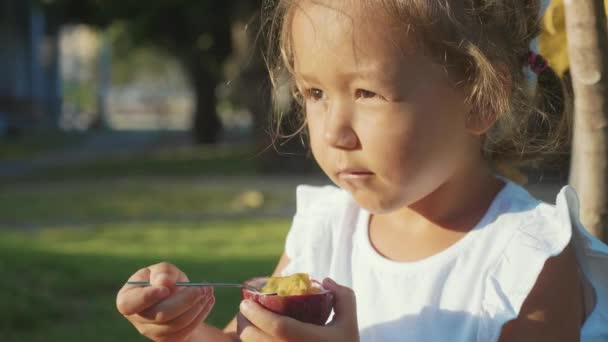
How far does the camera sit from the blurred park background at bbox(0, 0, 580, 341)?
19.3 feet

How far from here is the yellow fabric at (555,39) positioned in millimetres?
2535

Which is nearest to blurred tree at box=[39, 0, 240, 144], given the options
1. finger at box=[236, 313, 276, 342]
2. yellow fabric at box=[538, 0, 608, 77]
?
yellow fabric at box=[538, 0, 608, 77]

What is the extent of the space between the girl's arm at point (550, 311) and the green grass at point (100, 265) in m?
3.40

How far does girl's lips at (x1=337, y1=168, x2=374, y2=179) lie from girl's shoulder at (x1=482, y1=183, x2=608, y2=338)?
0.34 m

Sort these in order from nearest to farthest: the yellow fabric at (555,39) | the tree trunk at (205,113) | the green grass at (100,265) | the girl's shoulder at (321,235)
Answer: the girl's shoulder at (321,235)
the yellow fabric at (555,39)
the green grass at (100,265)
the tree trunk at (205,113)

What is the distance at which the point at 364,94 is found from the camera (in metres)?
1.98

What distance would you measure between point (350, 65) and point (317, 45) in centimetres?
10

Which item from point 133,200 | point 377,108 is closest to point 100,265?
point 133,200

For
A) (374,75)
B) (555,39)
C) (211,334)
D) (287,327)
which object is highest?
(555,39)

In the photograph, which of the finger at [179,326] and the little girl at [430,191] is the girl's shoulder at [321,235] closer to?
the little girl at [430,191]

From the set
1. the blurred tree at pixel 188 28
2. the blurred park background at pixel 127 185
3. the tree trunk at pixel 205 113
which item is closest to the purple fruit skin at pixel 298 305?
the blurred park background at pixel 127 185

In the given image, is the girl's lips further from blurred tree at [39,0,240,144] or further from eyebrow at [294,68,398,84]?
blurred tree at [39,0,240,144]

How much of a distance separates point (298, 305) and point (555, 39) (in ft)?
3.79

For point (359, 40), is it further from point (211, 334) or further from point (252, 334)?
point (211, 334)
